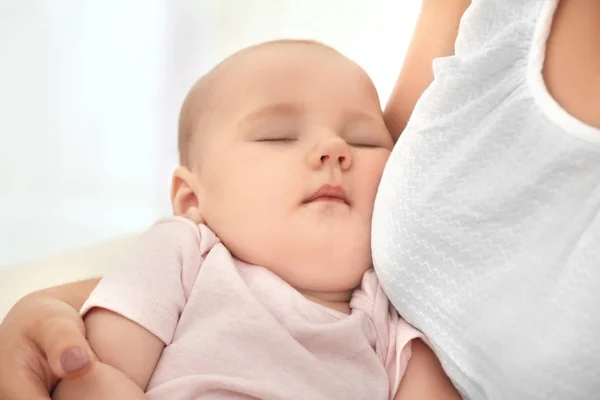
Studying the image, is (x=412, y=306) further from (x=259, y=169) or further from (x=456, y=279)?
(x=259, y=169)

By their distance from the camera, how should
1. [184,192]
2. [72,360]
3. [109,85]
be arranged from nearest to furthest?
[72,360] → [184,192] → [109,85]

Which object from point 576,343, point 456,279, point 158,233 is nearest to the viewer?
point 576,343

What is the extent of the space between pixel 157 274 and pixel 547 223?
431 mm

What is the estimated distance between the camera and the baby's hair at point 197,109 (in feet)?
3.29

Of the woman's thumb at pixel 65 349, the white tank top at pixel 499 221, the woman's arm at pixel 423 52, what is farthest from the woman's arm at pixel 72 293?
the woman's arm at pixel 423 52

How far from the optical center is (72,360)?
62cm

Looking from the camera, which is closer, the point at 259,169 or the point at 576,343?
the point at 576,343

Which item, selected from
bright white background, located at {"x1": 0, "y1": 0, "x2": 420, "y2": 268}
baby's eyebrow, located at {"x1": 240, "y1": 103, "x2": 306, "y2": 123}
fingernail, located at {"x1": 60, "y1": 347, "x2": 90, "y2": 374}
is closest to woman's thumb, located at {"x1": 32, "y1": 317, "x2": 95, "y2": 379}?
fingernail, located at {"x1": 60, "y1": 347, "x2": 90, "y2": 374}

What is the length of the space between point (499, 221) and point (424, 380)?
200mm

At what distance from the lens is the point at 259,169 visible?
885 millimetres

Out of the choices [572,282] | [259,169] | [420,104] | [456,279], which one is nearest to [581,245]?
[572,282]

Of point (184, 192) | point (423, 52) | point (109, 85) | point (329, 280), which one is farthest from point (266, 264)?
point (109, 85)

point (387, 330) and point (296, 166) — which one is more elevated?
point (296, 166)

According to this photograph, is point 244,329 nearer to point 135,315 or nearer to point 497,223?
point 135,315
